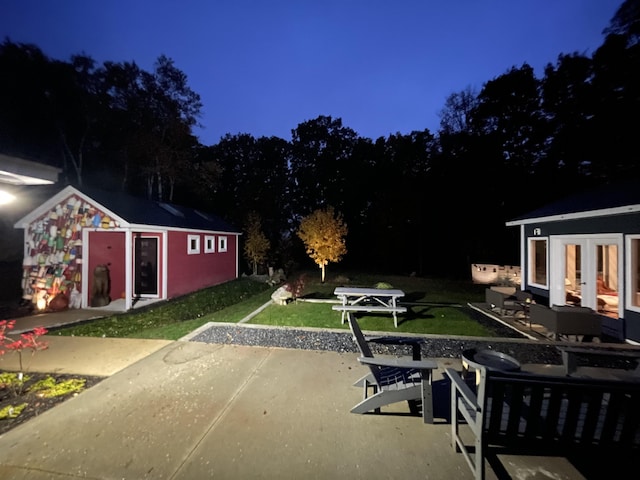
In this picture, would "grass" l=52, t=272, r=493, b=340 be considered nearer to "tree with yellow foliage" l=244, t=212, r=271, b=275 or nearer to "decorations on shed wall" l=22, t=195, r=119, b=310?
"decorations on shed wall" l=22, t=195, r=119, b=310

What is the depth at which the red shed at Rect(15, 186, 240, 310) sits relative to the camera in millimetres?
9242

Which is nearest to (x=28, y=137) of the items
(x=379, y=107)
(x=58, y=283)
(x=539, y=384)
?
(x=58, y=283)

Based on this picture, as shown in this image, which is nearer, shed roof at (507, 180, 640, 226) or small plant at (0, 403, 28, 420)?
small plant at (0, 403, 28, 420)

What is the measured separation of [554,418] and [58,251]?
483 inches

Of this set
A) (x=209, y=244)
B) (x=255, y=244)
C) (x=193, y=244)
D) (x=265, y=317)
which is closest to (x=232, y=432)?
(x=265, y=317)

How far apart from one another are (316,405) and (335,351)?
5.93 feet

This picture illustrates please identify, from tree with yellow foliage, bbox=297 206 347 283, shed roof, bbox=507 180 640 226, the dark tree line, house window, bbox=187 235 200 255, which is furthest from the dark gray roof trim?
shed roof, bbox=507 180 640 226

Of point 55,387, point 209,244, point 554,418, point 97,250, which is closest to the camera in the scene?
point 554,418

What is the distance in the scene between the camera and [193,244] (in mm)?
12562

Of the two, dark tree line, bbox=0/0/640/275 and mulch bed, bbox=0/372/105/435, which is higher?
dark tree line, bbox=0/0/640/275

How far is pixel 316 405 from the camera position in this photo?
349 centimetres

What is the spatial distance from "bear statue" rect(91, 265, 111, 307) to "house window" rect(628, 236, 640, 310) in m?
13.5

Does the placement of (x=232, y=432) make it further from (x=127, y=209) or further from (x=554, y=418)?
(x=127, y=209)

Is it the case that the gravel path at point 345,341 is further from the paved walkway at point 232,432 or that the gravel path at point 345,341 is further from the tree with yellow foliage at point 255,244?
the tree with yellow foliage at point 255,244
